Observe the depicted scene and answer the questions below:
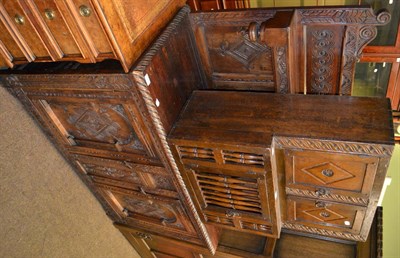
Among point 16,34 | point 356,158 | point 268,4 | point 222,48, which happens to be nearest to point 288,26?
point 222,48

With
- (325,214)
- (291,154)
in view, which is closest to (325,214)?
(325,214)

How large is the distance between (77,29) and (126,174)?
2.52 feet

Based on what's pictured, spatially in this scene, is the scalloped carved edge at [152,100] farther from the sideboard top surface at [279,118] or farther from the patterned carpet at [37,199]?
the patterned carpet at [37,199]

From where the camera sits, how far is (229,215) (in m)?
1.42

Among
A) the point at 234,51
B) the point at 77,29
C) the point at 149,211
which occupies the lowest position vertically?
the point at 149,211

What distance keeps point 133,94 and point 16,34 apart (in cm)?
44

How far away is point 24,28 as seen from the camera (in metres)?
1.07

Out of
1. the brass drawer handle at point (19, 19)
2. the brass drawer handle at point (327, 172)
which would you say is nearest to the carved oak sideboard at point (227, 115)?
the brass drawer handle at point (327, 172)

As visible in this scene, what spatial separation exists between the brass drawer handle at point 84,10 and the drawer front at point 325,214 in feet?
3.21

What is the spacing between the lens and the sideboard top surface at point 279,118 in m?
1.05

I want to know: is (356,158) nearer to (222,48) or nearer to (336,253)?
(222,48)

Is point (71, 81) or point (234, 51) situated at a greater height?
point (71, 81)

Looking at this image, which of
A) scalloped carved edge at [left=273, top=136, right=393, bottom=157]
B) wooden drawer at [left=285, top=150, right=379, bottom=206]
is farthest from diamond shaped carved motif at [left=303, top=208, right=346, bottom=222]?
scalloped carved edge at [left=273, top=136, right=393, bottom=157]

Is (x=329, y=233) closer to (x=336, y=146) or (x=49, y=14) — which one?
(x=336, y=146)
